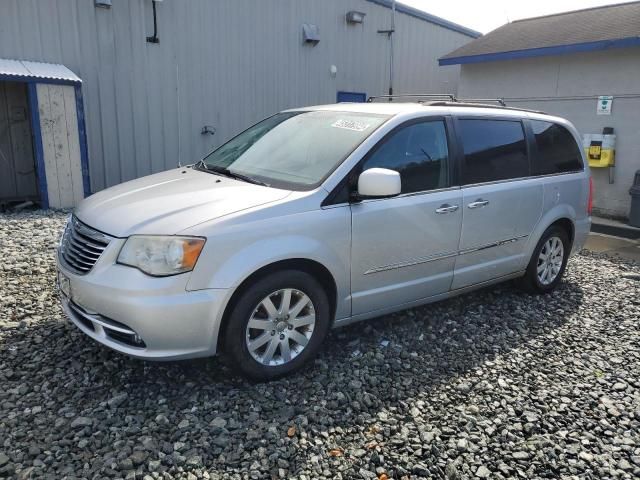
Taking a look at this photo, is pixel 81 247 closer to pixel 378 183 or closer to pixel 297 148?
pixel 297 148

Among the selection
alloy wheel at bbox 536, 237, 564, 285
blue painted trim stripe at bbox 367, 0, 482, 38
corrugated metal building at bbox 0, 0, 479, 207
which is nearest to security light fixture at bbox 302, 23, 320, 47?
corrugated metal building at bbox 0, 0, 479, 207

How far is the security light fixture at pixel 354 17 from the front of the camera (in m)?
11.7

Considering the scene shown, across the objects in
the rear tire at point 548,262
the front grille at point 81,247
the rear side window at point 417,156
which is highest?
the rear side window at point 417,156

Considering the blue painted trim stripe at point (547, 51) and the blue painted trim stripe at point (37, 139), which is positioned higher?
the blue painted trim stripe at point (547, 51)

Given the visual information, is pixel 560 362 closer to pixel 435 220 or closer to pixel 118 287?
pixel 435 220

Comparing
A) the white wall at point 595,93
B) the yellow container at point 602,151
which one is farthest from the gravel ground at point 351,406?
the white wall at point 595,93

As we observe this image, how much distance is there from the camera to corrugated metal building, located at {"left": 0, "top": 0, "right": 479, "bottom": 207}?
25.7 feet

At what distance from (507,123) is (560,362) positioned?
2039 mm

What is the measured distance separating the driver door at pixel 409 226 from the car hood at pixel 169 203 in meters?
0.66

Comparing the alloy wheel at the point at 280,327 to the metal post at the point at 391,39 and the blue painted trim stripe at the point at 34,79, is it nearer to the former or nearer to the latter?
the blue painted trim stripe at the point at 34,79

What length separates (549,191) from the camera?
15.5 ft

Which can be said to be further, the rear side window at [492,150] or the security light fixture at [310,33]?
the security light fixture at [310,33]

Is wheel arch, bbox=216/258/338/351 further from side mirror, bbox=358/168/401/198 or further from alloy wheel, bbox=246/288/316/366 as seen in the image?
side mirror, bbox=358/168/401/198

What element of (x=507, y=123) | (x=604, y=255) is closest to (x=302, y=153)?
(x=507, y=123)
